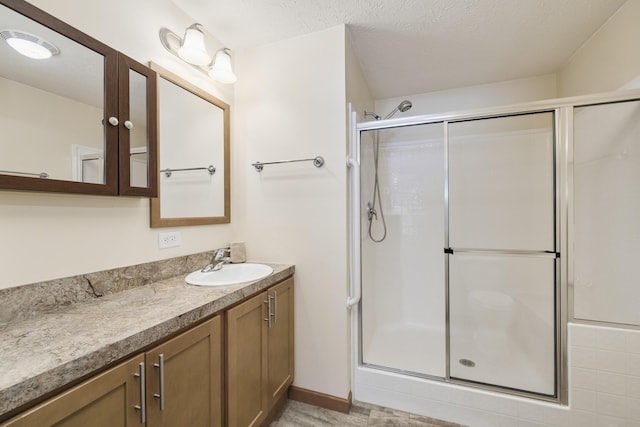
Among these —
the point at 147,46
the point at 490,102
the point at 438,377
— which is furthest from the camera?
the point at 490,102

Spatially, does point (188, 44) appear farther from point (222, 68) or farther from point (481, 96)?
point (481, 96)

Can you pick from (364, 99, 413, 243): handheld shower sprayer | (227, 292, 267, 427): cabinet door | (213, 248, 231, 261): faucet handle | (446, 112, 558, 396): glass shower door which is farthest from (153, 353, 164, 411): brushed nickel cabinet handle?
(364, 99, 413, 243): handheld shower sprayer

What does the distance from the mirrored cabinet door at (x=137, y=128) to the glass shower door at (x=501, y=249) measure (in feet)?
6.51

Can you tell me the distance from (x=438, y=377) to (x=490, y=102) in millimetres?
2505

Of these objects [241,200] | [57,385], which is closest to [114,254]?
[57,385]

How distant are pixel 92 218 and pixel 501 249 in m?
2.74

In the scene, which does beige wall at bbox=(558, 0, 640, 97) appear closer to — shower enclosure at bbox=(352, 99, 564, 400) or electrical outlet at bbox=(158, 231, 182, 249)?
shower enclosure at bbox=(352, 99, 564, 400)

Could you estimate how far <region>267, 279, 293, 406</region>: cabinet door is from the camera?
1.52m

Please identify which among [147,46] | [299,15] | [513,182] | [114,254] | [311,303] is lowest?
[311,303]

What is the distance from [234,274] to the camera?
5.66 feet

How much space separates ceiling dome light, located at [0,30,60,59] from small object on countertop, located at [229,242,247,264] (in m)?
1.29

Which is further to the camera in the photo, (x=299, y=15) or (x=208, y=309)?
(x=299, y=15)

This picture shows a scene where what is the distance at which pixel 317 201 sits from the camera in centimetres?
175

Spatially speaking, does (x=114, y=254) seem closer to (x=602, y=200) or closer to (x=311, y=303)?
(x=311, y=303)
